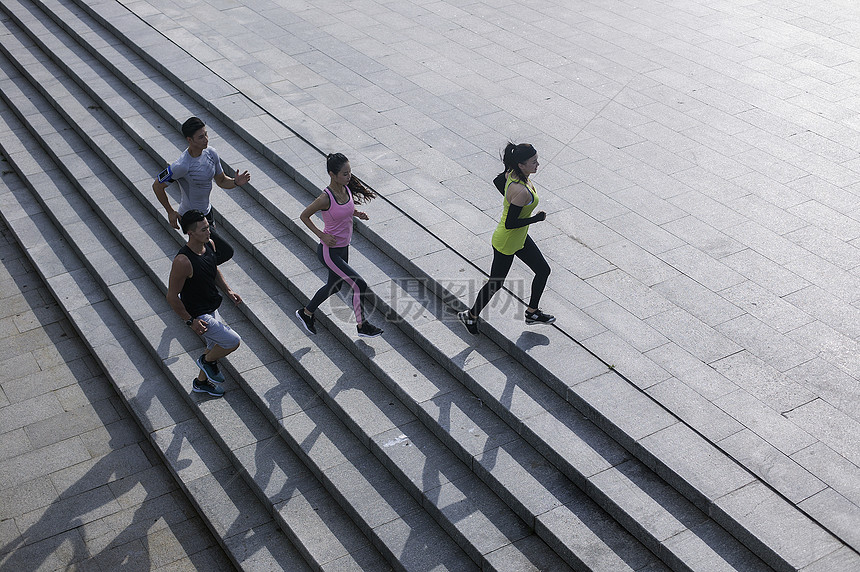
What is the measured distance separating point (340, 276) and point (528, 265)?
1590 mm

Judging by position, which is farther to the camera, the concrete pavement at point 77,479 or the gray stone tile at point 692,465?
the concrete pavement at point 77,479

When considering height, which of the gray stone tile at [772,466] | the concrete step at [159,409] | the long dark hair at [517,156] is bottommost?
the concrete step at [159,409]

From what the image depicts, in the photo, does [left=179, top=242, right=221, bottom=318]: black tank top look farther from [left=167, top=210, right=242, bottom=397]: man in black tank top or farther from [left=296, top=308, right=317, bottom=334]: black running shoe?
[left=296, top=308, right=317, bottom=334]: black running shoe

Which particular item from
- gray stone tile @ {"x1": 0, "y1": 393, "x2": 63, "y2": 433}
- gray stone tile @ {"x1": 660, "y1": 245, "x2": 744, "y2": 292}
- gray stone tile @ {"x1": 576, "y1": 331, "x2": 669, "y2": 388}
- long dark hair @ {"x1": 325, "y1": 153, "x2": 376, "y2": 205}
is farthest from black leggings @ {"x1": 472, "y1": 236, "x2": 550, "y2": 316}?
gray stone tile @ {"x1": 0, "y1": 393, "x2": 63, "y2": 433}

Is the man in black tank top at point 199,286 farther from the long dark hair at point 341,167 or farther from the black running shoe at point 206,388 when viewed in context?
the long dark hair at point 341,167

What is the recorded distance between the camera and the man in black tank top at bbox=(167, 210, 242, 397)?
19.4ft

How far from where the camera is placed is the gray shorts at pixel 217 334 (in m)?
6.26

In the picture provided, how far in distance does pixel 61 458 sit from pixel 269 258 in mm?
2624

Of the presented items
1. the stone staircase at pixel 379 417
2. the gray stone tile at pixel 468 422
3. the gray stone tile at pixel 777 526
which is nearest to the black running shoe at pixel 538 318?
the stone staircase at pixel 379 417

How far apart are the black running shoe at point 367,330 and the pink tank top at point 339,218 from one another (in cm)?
78

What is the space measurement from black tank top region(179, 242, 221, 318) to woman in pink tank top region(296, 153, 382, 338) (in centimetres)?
85

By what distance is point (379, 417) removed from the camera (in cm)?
649

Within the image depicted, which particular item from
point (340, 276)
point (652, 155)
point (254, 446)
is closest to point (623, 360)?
point (340, 276)

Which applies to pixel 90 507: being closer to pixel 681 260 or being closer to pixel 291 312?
pixel 291 312
